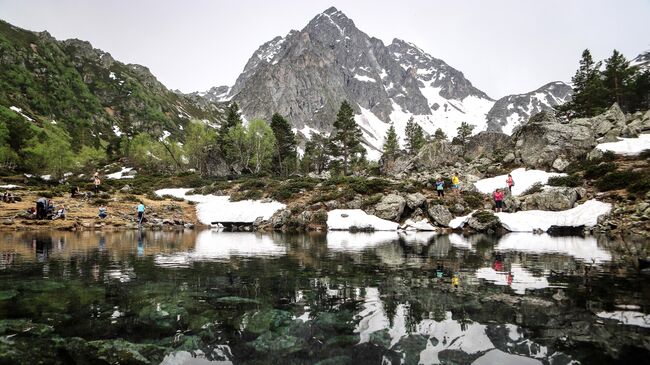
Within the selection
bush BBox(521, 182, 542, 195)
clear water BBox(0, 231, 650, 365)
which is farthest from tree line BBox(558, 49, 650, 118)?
clear water BBox(0, 231, 650, 365)

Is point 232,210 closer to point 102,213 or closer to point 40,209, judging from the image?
point 102,213

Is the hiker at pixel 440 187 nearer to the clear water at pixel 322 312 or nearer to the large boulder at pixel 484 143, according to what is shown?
the clear water at pixel 322 312

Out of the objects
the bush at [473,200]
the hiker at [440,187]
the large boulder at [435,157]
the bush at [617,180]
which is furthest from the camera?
the large boulder at [435,157]

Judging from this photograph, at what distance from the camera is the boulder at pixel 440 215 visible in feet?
114

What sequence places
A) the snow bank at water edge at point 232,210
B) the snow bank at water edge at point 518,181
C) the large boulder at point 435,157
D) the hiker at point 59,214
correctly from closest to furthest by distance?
the hiker at point 59,214
the snow bank at water edge at point 518,181
the snow bank at water edge at point 232,210
the large boulder at point 435,157

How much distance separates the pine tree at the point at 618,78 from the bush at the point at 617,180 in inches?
1621

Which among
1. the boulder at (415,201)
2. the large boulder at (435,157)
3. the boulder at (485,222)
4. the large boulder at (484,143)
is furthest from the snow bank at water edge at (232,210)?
the large boulder at (484,143)

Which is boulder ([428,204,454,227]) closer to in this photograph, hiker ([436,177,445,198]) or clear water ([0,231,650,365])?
hiker ([436,177,445,198])

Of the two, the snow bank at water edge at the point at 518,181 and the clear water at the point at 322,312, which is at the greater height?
the snow bank at water edge at the point at 518,181

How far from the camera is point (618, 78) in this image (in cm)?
6341

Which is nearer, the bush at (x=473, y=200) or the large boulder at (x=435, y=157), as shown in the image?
the bush at (x=473, y=200)

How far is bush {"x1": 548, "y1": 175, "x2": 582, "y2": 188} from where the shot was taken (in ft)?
117

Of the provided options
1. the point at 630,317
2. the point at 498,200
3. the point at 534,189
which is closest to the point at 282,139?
the point at 498,200

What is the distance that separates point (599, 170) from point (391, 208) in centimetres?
2088
